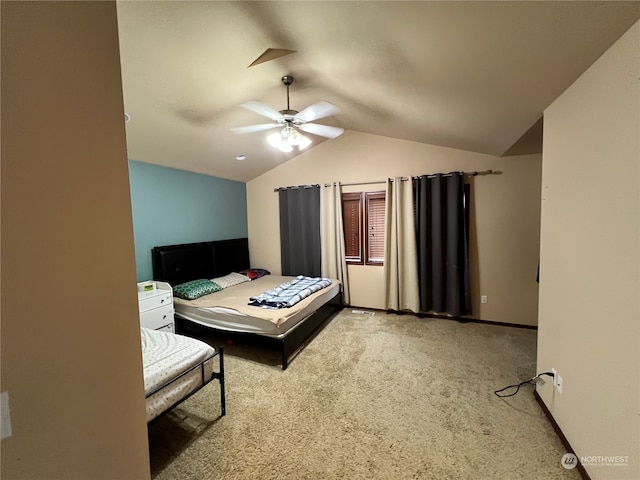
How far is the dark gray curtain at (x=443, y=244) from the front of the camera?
3.52 meters

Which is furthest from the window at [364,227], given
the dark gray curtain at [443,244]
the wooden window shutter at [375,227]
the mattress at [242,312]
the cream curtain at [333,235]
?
the mattress at [242,312]

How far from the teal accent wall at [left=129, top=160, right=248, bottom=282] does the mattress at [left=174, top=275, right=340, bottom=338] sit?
0.85m

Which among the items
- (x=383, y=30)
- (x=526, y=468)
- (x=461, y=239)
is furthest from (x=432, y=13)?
(x=461, y=239)

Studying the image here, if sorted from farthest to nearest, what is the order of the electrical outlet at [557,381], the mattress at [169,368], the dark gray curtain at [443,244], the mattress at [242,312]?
the dark gray curtain at [443,244], the mattress at [242,312], the electrical outlet at [557,381], the mattress at [169,368]

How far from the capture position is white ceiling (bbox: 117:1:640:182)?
1233 mm

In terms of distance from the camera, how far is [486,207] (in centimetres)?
351

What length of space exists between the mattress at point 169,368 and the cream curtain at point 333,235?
2548mm

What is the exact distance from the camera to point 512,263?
A: 3451 mm

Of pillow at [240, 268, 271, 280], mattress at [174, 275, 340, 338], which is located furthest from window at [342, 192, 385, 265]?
pillow at [240, 268, 271, 280]

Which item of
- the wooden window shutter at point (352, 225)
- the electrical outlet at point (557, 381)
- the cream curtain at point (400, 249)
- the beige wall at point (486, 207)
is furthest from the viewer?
the wooden window shutter at point (352, 225)

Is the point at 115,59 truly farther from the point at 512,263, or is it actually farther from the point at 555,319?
the point at 512,263

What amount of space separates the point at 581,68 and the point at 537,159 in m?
2.23

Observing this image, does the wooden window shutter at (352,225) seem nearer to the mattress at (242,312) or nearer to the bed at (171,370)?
the mattress at (242,312)

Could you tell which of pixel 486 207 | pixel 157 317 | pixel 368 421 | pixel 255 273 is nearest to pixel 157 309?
pixel 157 317
